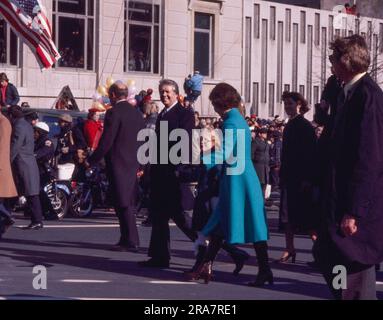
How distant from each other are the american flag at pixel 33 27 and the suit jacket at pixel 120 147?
433 inches

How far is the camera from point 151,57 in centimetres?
4025

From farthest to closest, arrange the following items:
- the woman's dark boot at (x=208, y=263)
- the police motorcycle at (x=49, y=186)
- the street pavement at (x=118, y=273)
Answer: the police motorcycle at (x=49, y=186)
the woman's dark boot at (x=208, y=263)
the street pavement at (x=118, y=273)

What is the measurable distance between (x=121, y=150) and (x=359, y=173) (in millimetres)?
7643

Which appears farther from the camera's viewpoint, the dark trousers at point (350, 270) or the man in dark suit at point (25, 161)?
the man in dark suit at point (25, 161)

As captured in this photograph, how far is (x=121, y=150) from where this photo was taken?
15.0 m

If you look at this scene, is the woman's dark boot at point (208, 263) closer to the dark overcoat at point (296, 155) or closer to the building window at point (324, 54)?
the dark overcoat at point (296, 155)

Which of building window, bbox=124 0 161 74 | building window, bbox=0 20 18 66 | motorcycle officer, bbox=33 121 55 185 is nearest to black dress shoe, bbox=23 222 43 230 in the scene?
motorcycle officer, bbox=33 121 55 185

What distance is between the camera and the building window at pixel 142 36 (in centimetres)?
3927

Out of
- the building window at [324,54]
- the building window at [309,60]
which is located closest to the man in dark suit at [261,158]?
the building window at [309,60]

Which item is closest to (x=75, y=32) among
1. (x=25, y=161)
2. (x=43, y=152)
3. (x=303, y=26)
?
(x=43, y=152)

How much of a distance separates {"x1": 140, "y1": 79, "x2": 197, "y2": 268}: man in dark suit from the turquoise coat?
1622mm

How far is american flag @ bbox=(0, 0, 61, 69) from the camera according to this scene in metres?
25.8
